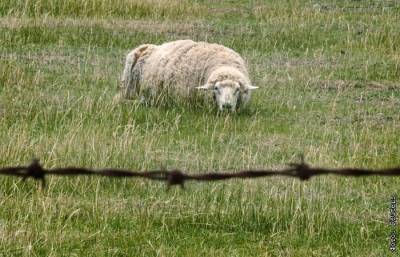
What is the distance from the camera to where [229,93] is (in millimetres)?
13273

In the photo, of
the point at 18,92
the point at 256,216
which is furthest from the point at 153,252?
the point at 18,92

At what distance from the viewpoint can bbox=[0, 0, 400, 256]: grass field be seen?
25.7 feet

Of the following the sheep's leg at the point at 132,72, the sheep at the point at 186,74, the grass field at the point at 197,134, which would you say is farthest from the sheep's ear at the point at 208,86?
the sheep's leg at the point at 132,72

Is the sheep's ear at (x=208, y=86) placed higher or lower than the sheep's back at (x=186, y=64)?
lower

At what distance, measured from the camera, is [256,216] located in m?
8.12

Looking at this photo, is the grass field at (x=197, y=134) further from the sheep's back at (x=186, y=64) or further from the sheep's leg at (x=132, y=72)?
the sheep's back at (x=186, y=64)

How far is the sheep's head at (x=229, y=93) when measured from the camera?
1317cm

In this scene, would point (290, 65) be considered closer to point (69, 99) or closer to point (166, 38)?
point (166, 38)

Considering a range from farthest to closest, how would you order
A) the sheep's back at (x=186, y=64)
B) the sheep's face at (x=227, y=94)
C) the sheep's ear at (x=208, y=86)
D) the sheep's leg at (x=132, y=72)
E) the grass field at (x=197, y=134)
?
the sheep's leg at (x=132, y=72), the sheep's back at (x=186, y=64), the sheep's ear at (x=208, y=86), the sheep's face at (x=227, y=94), the grass field at (x=197, y=134)

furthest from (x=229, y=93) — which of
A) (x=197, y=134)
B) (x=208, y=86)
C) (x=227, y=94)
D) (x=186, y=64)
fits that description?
(x=197, y=134)

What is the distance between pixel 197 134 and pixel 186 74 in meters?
2.86

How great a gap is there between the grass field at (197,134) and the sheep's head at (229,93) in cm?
16

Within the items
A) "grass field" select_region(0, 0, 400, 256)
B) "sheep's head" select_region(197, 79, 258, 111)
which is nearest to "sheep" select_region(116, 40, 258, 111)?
"sheep's head" select_region(197, 79, 258, 111)

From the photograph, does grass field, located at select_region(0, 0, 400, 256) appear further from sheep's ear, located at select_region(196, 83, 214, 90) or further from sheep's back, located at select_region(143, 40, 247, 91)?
sheep's back, located at select_region(143, 40, 247, 91)
